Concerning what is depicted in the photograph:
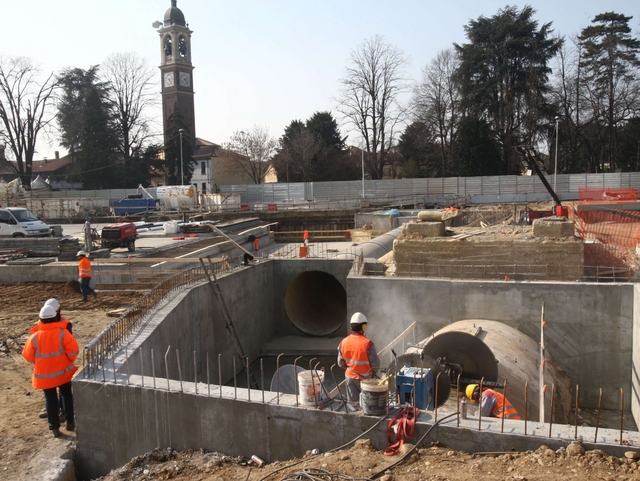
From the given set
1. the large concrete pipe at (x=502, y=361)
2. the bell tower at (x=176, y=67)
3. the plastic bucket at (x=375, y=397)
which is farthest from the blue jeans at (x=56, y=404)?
the bell tower at (x=176, y=67)

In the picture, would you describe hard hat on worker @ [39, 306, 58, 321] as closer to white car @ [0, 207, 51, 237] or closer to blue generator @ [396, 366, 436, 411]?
blue generator @ [396, 366, 436, 411]

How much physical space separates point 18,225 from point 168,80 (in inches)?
2058

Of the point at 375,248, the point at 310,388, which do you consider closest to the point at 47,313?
the point at 310,388

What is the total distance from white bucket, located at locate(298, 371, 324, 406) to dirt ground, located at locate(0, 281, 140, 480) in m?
3.02

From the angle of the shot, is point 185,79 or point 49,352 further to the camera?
point 185,79

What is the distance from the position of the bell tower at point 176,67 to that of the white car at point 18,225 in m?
47.3

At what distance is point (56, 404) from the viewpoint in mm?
6516

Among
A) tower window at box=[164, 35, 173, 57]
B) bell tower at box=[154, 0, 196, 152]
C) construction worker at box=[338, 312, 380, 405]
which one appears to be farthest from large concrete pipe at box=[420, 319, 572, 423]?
tower window at box=[164, 35, 173, 57]

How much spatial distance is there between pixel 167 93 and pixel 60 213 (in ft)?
122

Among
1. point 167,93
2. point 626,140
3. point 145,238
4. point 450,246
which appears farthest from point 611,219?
point 167,93

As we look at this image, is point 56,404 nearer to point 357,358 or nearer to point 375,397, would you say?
point 357,358

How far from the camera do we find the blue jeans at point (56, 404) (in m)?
6.39

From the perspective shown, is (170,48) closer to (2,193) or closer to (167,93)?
(167,93)

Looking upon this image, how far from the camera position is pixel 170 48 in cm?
7000
